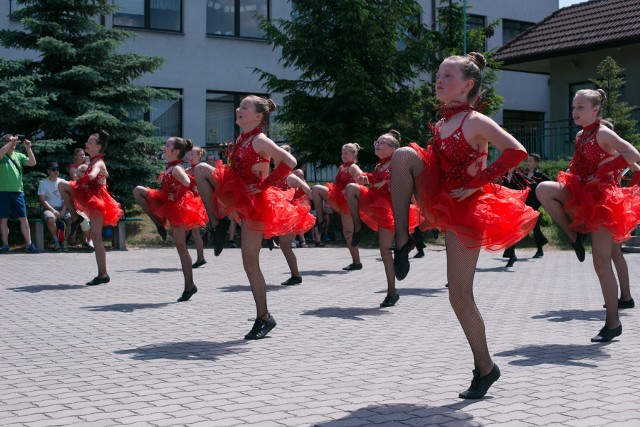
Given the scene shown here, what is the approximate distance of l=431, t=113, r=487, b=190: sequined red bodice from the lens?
17.7 feet

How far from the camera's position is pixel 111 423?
4.71m

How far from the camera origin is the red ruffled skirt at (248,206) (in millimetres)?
7754

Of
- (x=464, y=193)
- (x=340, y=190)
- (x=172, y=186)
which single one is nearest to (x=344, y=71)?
(x=340, y=190)

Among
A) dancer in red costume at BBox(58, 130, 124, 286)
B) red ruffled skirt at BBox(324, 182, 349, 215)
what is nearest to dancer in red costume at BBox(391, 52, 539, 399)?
dancer in red costume at BBox(58, 130, 124, 286)

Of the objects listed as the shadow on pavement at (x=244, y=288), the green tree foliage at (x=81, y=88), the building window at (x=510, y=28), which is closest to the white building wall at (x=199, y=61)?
the green tree foliage at (x=81, y=88)

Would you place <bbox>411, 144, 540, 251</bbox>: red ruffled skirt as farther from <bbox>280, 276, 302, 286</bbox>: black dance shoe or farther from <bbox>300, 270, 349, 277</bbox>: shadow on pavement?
<bbox>300, 270, 349, 277</bbox>: shadow on pavement

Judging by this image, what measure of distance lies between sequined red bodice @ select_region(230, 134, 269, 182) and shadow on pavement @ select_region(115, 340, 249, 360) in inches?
61.5

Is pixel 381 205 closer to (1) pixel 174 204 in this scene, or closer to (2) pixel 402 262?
(1) pixel 174 204

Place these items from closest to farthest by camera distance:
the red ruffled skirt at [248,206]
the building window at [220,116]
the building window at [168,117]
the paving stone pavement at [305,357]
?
the paving stone pavement at [305,357], the red ruffled skirt at [248,206], the building window at [168,117], the building window at [220,116]

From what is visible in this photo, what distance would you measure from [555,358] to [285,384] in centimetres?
235

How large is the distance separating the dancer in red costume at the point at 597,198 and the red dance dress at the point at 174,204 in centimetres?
453

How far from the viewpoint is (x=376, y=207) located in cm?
1014

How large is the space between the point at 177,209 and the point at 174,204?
9 cm

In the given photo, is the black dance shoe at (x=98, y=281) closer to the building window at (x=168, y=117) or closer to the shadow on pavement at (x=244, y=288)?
the shadow on pavement at (x=244, y=288)
